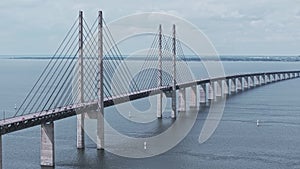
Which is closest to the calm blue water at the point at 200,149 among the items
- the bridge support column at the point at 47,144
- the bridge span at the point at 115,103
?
the bridge support column at the point at 47,144

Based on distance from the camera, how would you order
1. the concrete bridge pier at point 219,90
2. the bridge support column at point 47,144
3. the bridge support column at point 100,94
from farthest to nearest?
the concrete bridge pier at point 219,90
the bridge support column at point 100,94
the bridge support column at point 47,144

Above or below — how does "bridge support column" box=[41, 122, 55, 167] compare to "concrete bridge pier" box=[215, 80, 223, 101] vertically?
below

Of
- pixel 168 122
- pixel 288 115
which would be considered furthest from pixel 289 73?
pixel 168 122

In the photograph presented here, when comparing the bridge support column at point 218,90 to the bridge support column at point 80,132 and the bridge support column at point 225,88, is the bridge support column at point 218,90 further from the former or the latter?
the bridge support column at point 80,132

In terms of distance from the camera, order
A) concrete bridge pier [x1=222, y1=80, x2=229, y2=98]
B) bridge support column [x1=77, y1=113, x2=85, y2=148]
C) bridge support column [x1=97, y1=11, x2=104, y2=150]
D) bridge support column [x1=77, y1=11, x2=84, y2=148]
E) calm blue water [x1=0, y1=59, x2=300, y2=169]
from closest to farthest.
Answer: calm blue water [x1=0, y1=59, x2=300, y2=169] < bridge support column [x1=77, y1=113, x2=85, y2=148] < bridge support column [x1=77, y1=11, x2=84, y2=148] < bridge support column [x1=97, y1=11, x2=104, y2=150] < concrete bridge pier [x1=222, y1=80, x2=229, y2=98]

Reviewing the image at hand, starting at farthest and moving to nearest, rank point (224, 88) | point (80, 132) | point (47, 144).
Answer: point (224, 88), point (80, 132), point (47, 144)

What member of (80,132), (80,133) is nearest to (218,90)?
(80,133)

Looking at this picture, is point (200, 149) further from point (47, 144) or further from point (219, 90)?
point (219, 90)

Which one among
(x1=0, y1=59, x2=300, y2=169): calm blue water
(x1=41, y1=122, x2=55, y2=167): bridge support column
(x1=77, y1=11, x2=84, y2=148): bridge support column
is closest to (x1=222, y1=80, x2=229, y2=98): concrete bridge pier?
(x1=0, y1=59, x2=300, y2=169): calm blue water

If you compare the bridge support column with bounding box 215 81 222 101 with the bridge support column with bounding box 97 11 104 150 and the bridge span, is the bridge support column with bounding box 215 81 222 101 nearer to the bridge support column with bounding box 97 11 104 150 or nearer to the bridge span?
the bridge span
